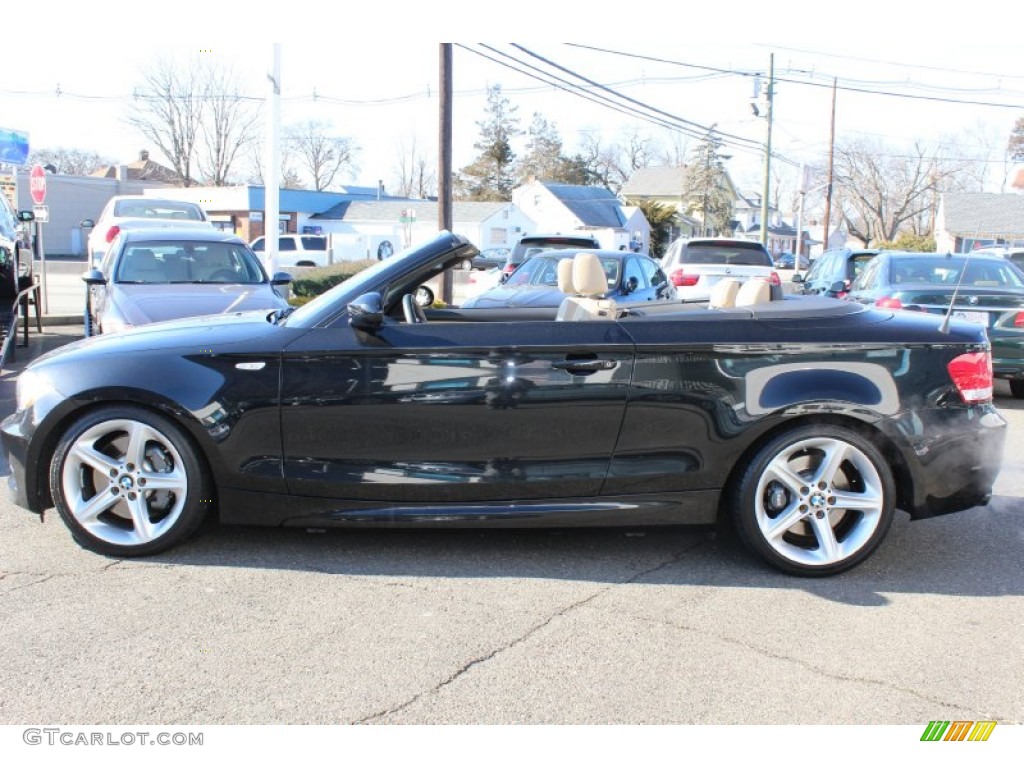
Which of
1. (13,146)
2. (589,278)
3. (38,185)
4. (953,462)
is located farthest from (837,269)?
(13,146)

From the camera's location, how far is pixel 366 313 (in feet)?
14.1

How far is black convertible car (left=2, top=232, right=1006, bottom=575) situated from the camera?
432 centimetres

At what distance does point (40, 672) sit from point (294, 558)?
4.47 ft

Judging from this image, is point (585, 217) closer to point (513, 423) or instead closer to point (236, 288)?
point (236, 288)

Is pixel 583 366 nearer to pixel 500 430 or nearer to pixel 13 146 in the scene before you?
pixel 500 430

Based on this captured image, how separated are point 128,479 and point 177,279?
5838 millimetres

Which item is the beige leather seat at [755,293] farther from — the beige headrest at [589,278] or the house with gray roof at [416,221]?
the house with gray roof at [416,221]

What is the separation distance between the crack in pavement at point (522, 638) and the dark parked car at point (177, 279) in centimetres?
531

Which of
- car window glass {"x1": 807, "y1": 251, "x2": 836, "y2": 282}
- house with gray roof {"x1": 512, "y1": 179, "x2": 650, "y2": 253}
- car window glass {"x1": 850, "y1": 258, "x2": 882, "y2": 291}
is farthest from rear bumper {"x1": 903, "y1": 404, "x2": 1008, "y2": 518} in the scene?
house with gray roof {"x1": 512, "y1": 179, "x2": 650, "y2": 253}

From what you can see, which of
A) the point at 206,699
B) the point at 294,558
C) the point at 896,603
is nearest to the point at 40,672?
the point at 206,699

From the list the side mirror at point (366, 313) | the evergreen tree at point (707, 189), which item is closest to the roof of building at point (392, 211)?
the evergreen tree at point (707, 189)

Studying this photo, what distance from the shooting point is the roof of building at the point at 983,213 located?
64375 millimetres

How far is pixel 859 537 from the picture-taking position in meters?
4.41

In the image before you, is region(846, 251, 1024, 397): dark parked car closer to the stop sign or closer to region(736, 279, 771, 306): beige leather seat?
region(736, 279, 771, 306): beige leather seat
